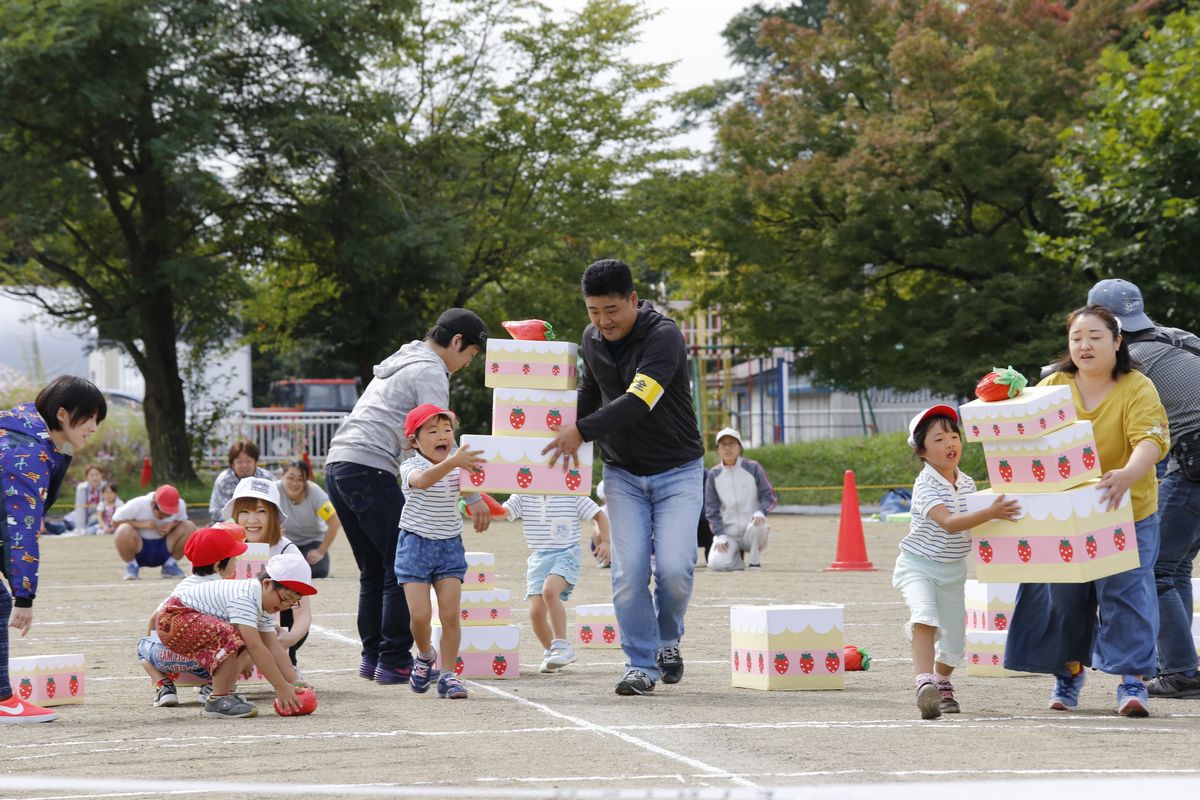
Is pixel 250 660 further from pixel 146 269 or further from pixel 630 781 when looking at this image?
pixel 146 269

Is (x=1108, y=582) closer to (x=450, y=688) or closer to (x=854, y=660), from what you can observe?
(x=854, y=660)

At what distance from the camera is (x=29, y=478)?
791 centimetres

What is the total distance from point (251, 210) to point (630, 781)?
101ft

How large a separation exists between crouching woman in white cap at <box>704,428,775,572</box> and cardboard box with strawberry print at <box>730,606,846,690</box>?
9.54 meters

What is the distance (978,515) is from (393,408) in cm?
323

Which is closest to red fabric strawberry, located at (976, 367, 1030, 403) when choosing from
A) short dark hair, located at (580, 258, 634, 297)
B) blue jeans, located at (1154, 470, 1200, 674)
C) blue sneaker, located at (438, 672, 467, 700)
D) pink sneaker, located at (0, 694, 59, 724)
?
blue jeans, located at (1154, 470, 1200, 674)

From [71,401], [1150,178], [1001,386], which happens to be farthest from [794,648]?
[1150,178]

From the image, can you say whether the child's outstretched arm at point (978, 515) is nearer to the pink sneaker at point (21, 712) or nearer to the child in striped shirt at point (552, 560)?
the child in striped shirt at point (552, 560)

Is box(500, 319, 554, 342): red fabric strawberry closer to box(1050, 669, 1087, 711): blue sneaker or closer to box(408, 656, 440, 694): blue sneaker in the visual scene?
box(408, 656, 440, 694): blue sneaker

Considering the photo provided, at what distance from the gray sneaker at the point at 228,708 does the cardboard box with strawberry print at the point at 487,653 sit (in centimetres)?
164

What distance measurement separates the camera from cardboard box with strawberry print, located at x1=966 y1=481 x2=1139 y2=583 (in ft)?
24.3

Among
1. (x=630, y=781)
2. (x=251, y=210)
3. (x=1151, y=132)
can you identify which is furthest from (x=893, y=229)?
(x=630, y=781)

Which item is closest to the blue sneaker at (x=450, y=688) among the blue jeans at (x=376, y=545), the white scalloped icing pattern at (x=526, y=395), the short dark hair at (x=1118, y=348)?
the blue jeans at (x=376, y=545)

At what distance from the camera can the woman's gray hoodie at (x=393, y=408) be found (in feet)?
29.3
